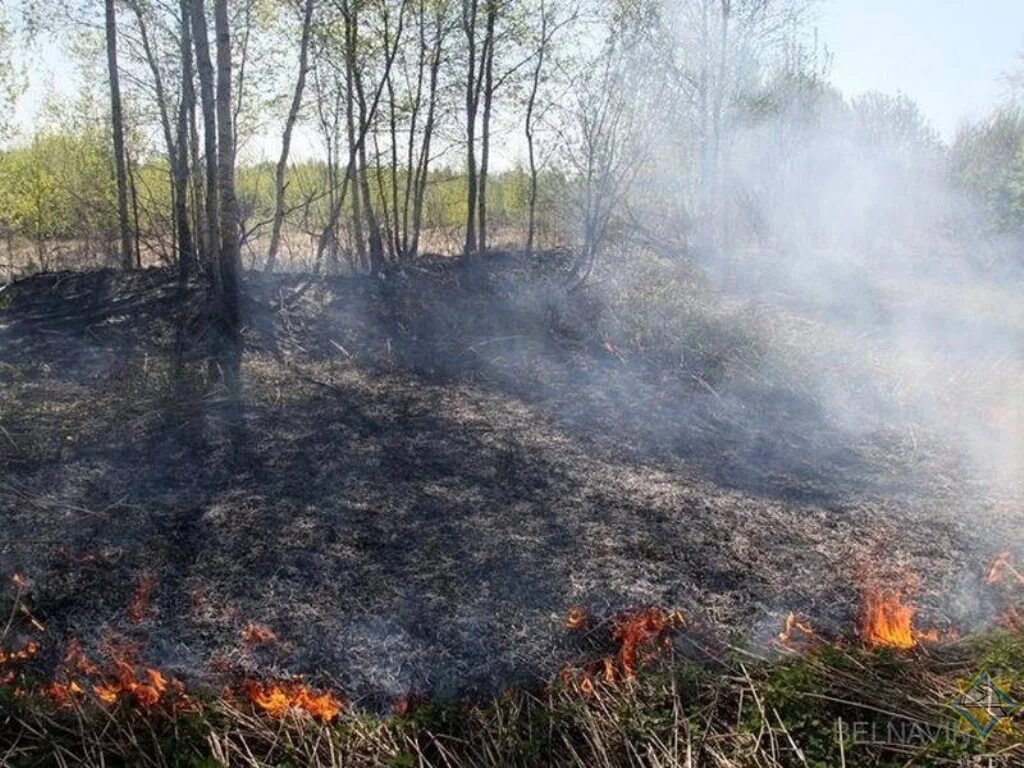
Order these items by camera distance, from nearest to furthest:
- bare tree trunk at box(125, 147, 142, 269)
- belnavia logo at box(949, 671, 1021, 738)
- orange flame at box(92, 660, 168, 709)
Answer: belnavia logo at box(949, 671, 1021, 738) → orange flame at box(92, 660, 168, 709) → bare tree trunk at box(125, 147, 142, 269)

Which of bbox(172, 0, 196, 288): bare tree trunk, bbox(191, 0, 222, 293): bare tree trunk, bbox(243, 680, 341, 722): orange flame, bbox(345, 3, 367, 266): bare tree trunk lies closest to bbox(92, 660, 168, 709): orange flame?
bbox(243, 680, 341, 722): orange flame

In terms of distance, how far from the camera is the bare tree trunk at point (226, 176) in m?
7.00

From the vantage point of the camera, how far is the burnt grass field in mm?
3438

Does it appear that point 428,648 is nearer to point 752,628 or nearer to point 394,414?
point 752,628

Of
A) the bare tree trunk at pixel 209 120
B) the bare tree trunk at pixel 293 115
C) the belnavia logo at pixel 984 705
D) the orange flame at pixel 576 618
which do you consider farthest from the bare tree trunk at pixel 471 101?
the belnavia logo at pixel 984 705

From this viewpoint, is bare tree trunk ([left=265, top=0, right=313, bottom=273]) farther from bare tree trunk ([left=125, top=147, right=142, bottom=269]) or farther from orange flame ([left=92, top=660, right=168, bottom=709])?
orange flame ([left=92, top=660, right=168, bottom=709])

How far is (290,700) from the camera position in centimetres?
298

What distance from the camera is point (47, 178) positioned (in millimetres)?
11695

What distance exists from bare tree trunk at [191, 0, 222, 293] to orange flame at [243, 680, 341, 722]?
5.60 meters

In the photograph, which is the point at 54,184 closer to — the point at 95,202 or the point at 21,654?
the point at 95,202

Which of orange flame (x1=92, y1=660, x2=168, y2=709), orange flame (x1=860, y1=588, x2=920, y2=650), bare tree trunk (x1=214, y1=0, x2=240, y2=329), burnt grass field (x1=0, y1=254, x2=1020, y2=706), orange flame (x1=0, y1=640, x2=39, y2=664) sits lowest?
orange flame (x1=92, y1=660, x2=168, y2=709)

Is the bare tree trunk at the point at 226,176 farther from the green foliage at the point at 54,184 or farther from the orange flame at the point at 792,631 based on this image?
the orange flame at the point at 792,631

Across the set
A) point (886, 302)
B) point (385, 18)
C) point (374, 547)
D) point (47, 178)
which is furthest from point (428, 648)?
point (47, 178)

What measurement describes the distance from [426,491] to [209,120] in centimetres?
541
